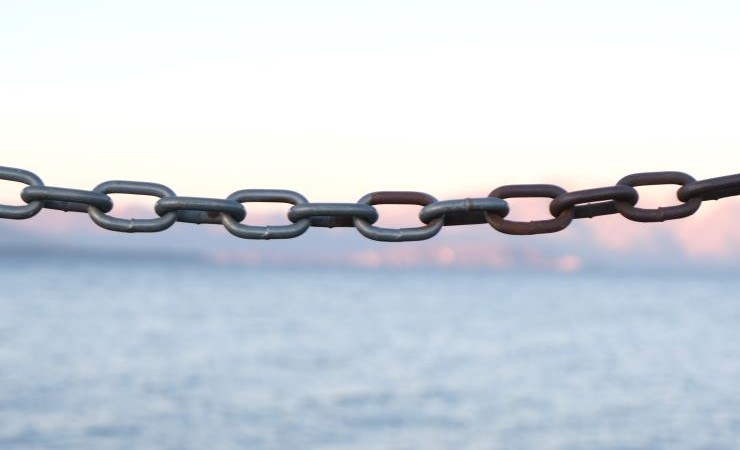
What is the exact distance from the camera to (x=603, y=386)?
25266 mm

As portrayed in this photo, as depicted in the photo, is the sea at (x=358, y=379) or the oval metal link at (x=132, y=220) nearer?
the oval metal link at (x=132, y=220)

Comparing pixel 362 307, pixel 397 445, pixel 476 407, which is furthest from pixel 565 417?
pixel 362 307

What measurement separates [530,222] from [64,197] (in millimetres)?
1122

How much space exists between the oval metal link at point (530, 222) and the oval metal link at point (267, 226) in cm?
46

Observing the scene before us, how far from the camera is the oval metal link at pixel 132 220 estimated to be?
2.76 meters

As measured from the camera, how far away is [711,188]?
9.11ft

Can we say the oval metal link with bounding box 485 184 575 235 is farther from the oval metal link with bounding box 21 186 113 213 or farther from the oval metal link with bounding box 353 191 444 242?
the oval metal link with bounding box 21 186 113 213

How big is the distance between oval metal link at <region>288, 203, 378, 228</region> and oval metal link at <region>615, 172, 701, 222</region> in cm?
60

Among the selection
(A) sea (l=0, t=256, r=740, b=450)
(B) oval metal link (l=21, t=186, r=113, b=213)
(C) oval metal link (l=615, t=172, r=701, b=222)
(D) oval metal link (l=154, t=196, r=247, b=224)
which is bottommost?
(C) oval metal link (l=615, t=172, r=701, b=222)

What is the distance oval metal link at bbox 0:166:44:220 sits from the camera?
279 cm

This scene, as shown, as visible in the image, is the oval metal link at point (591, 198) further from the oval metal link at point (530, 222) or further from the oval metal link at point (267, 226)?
the oval metal link at point (267, 226)

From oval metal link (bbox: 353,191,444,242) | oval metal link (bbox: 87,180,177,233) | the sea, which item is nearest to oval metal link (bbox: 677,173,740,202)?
oval metal link (bbox: 353,191,444,242)

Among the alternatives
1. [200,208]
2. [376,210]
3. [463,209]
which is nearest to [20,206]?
[200,208]

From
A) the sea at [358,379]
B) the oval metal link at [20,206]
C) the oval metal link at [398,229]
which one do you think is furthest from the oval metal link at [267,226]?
the sea at [358,379]
